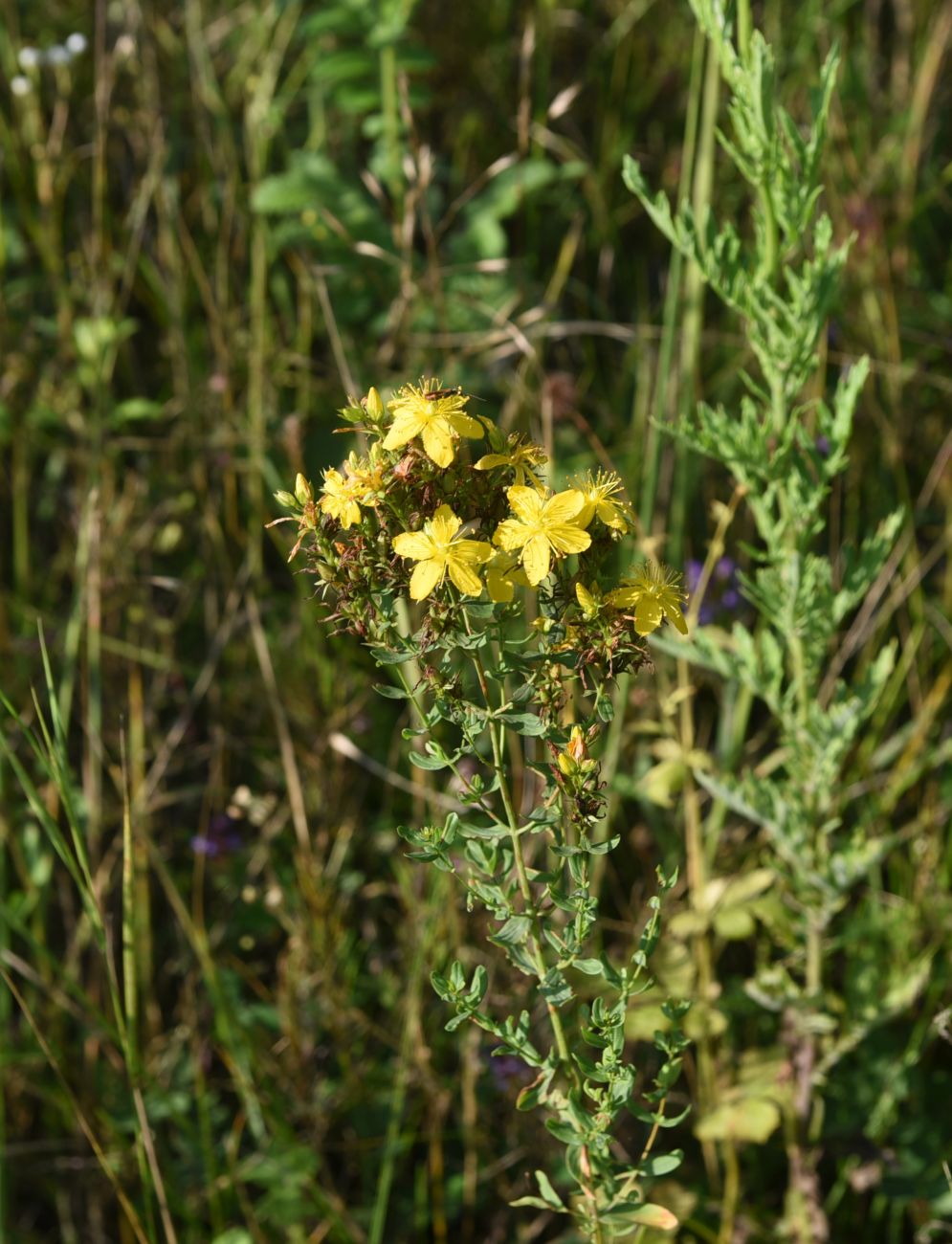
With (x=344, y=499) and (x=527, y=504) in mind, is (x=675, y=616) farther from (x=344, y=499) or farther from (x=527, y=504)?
(x=344, y=499)

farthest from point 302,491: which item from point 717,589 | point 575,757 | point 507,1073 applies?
point 717,589

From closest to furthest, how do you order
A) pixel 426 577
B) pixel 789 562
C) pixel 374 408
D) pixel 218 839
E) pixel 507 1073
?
pixel 426 577, pixel 374 408, pixel 789 562, pixel 507 1073, pixel 218 839

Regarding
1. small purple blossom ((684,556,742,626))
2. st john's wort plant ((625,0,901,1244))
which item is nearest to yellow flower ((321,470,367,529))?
st john's wort plant ((625,0,901,1244))

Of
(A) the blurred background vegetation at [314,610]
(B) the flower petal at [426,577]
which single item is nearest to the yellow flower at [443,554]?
(B) the flower petal at [426,577]

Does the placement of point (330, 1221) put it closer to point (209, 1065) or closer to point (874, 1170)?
point (209, 1065)

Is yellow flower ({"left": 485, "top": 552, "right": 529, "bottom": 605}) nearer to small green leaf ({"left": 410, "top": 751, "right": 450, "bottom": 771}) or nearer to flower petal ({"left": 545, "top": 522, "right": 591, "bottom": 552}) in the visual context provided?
flower petal ({"left": 545, "top": 522, "right": 591, "bottom": 552})

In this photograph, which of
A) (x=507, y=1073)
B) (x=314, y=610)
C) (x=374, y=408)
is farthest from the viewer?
(x=314, y=610)
